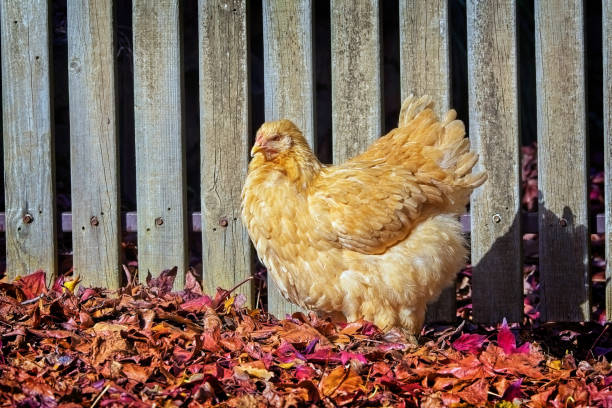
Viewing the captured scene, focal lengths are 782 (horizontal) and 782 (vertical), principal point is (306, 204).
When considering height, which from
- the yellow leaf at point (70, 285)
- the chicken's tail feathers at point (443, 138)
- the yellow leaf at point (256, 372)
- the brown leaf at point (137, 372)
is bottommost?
the yellow leaf at point (256, 372)

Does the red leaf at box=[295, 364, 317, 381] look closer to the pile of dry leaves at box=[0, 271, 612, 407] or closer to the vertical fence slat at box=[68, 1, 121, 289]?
the pile of dry leaves at box=[0, 271, 612, 407]

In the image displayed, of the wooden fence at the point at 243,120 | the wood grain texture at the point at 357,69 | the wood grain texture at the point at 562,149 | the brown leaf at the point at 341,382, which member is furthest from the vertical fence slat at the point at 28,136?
the wood grain texture at the point at 562,149

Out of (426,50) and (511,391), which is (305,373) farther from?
(426,50)

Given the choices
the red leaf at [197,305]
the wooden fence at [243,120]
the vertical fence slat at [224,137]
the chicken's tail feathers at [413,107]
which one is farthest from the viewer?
the vertical fence slat at [224,137]

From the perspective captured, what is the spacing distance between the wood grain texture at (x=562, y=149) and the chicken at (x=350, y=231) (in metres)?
0.57

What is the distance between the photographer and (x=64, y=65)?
6.48 meters

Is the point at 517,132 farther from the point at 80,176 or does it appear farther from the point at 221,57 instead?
the point at 80,176

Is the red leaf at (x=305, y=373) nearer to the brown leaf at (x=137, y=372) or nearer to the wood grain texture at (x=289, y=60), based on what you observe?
the brown leaf at (x=137, y=372)

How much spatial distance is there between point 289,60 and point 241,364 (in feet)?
6.57

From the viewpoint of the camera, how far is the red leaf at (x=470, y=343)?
3.54 m

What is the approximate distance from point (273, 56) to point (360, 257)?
4.40 feet

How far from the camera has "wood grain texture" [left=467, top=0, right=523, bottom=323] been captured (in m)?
4.35

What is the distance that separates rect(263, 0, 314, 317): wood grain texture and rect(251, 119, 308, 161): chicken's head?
48 cm

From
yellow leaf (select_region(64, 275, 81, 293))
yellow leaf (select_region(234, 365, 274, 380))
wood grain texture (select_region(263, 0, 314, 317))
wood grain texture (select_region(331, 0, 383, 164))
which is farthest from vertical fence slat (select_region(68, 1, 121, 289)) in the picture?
yellow leaf (select_region(234, 365, 274, 380))
